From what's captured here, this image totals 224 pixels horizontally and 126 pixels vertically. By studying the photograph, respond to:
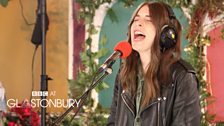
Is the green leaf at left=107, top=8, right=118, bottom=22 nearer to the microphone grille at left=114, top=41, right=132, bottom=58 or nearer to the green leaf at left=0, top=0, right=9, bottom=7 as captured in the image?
the green leaf at left=0, top=0, right=9, bottom=7

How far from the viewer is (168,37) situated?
1844 mm

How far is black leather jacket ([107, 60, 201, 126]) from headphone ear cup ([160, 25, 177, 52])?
10 cm

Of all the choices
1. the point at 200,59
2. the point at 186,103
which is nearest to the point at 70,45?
the point at 200,59

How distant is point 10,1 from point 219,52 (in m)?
1.63

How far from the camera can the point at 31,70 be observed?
327cm

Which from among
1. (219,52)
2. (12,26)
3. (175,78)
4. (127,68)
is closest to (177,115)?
(175,78)

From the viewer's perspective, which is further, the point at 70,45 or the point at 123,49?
the point at 70,45

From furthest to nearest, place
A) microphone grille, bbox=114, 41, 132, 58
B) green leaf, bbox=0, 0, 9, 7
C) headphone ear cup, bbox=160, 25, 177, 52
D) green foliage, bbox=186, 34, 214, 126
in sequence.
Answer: green leaf, bbox=0, 0, 9, 7 < green foliage, bbox=186, 34, 214, 126 < headphone ear cup, bbox=160, 25, 177, 52 < microphone grille, bbox=114, 41, 132, 58

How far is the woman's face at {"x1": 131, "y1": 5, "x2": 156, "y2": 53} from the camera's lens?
1907 millimetres

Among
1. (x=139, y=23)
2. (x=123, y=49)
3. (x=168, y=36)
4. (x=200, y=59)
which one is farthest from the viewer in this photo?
(x=200, y=59)

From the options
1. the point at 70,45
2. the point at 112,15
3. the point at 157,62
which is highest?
the point at 112,15

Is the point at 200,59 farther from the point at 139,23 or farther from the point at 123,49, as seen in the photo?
the point at 123,49

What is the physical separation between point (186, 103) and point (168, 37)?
304mm

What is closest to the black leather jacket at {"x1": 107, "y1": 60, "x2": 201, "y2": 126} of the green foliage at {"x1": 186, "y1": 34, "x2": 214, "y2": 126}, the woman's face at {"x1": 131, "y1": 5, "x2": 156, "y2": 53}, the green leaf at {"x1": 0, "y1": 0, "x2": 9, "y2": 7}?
the woman's face at {"x1": 131, "y1": 5, "x2": 156, "y2": 53}
